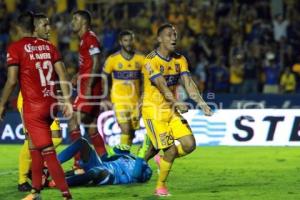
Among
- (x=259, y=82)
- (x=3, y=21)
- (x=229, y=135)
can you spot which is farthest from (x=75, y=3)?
(x=229, y=135)

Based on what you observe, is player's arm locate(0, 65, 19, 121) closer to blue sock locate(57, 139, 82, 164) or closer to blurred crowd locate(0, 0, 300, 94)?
blue sock locate(57, 139, 82, 164)

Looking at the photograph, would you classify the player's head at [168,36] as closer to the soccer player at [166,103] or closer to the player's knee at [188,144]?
the soccer player at [166,103]

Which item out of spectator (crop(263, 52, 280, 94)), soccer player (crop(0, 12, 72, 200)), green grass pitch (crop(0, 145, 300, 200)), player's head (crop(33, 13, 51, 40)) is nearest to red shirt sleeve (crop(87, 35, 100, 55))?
green grass pitch (crop(0, 145, 300, 200))

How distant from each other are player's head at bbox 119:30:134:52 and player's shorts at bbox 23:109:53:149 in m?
5.62

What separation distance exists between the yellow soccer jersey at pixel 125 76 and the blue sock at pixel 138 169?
3.32 m

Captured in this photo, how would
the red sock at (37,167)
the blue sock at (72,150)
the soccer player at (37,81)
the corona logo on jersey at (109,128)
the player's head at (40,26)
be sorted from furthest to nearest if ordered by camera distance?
1. the corona logo on jersey at (109,128)
2. the blue sock at (72,150)
3. the player's head at (40,26)
4. the red sock at (37,167)
5. the soccer player at (37,81)

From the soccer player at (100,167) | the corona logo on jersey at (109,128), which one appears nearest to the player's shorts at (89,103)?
the soccer player at (100,167)

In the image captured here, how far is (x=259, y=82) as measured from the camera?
2341cm

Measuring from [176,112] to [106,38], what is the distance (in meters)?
13.8

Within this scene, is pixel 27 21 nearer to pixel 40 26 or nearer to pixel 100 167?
pixel 40 26

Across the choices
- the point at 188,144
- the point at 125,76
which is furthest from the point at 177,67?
the point at 125,76

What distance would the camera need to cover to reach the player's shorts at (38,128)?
32.8 feet

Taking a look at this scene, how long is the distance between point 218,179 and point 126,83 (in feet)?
10.6

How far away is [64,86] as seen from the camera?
996 cm
